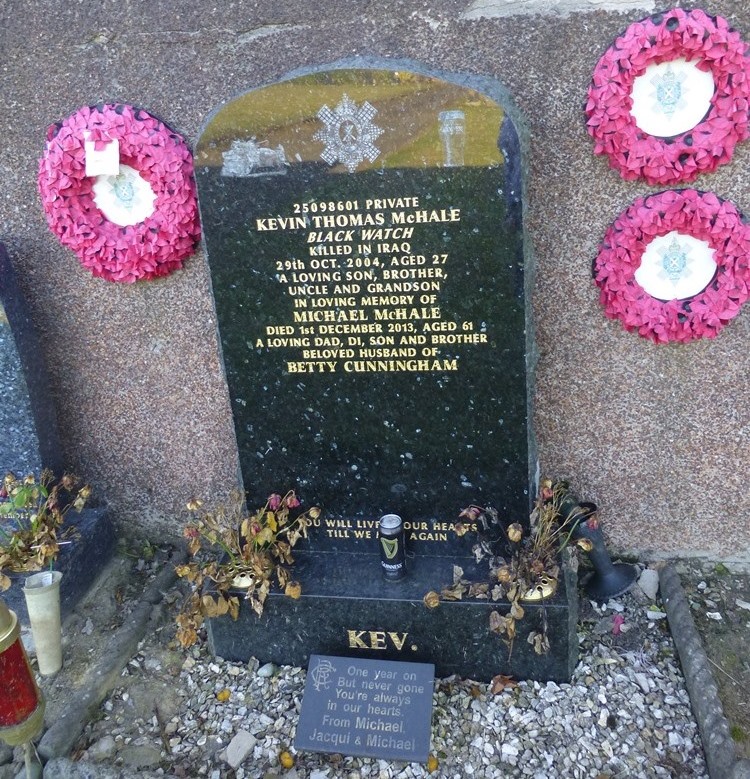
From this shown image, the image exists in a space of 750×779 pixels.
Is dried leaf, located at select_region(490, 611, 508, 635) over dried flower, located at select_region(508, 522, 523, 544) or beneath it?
beneath

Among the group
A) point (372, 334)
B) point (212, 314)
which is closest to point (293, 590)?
point (372, 334)

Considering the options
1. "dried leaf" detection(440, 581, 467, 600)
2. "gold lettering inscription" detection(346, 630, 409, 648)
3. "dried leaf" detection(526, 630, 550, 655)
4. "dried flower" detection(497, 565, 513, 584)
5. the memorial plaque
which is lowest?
the memorial plaque

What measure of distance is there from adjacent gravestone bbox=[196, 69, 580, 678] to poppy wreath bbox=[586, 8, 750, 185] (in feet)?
1.58

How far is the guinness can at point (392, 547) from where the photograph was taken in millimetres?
2643

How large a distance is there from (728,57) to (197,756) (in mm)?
3072

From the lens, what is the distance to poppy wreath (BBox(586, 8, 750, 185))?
7.76 feet

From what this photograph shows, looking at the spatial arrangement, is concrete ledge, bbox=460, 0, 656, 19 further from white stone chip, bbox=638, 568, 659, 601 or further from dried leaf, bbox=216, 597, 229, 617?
dried leaf, bbox=216, 597, 229, 617

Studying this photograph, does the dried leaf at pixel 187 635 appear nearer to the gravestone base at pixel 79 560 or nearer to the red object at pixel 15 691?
the red object at pixel 15 691

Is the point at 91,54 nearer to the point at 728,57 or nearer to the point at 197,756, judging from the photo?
the point at 728,57

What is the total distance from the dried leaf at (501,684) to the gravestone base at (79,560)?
6.20 ft

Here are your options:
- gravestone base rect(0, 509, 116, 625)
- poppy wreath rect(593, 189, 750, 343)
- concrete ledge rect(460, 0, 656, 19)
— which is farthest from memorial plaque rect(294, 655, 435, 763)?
concrete ledge rect(460, 0, 656, 19)

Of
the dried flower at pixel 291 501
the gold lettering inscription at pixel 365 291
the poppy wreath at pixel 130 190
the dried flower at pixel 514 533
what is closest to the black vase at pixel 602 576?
the dried flower at pixel 514 533

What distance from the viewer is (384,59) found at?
243 centimetres

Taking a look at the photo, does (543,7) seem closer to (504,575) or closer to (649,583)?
(504,575)
